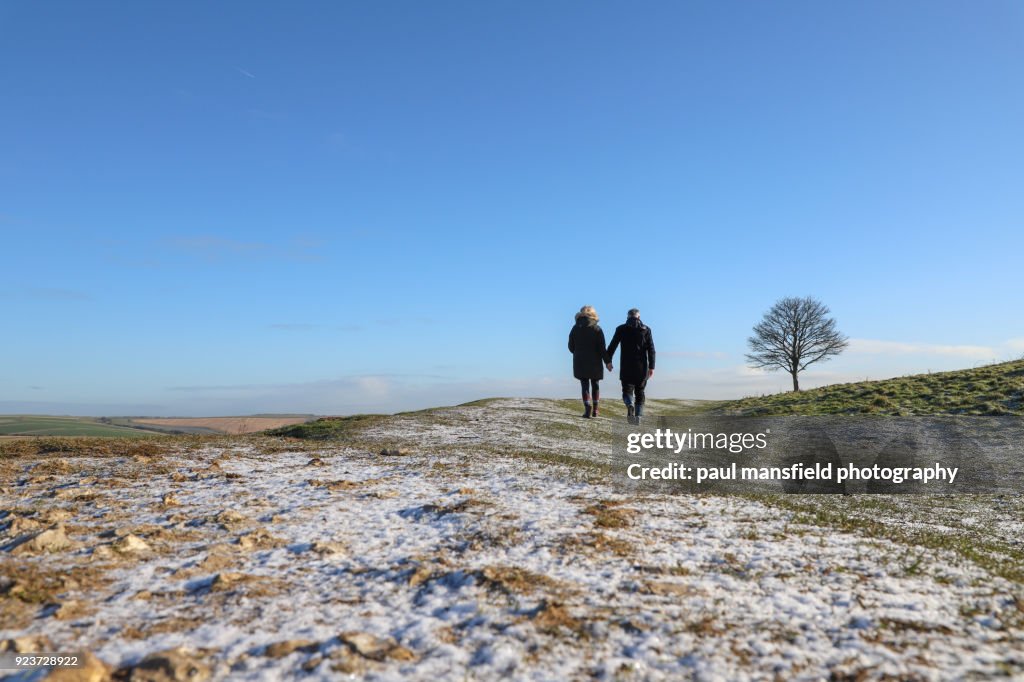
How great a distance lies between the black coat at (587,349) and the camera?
25.0 m

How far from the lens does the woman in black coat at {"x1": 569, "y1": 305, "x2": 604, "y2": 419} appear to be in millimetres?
25062

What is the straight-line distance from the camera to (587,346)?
2505 cm

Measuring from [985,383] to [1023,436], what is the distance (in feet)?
50.5

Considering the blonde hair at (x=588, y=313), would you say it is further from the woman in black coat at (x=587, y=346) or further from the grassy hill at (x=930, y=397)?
the grassy hill at (x=930, y=397)

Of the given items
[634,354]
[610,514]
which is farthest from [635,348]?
[610,514]

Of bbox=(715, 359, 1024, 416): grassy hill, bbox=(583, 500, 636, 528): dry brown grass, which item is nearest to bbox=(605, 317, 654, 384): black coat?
bbox=(583, 500, 636, 528): dry brown grass

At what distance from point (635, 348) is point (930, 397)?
88.5 feet

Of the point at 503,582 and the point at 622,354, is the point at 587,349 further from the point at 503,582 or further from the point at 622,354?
the point at 503,582

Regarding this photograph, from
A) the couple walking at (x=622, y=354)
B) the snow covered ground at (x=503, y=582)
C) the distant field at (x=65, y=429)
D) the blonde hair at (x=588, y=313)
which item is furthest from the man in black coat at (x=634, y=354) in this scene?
the distant field at (x=65, y=429)

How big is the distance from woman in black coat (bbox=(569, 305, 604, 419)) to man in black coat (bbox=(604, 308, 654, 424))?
0.73m

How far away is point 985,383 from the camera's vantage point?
1566 inches

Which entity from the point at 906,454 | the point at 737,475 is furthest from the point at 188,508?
the point at 906,454

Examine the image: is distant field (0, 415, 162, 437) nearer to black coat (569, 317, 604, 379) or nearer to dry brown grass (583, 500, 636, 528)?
black coat (569, 317, 604, 379)

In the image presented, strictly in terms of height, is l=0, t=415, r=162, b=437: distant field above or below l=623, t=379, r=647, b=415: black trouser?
below
